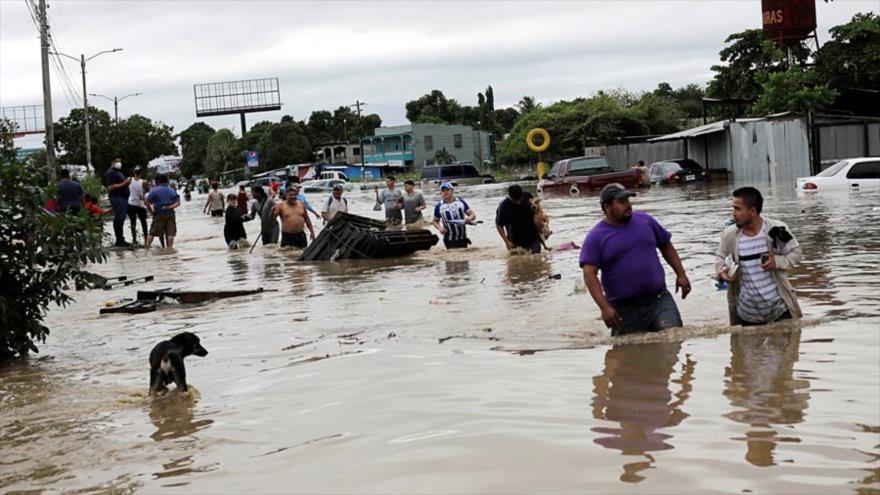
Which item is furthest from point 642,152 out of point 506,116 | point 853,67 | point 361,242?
point 506,116

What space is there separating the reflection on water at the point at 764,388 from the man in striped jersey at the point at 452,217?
1083cm

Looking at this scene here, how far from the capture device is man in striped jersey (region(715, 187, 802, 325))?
8.06m

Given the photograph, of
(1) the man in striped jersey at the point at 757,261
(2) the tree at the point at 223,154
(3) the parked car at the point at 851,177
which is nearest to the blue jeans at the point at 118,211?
(3) the parked car at the point at 851,177

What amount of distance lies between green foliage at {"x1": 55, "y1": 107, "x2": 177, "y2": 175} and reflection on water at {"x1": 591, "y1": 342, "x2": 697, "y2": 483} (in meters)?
77.2

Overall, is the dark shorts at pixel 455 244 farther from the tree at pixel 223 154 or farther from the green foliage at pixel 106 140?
the tree at pixel 223 154

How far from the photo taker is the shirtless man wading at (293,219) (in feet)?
70.1

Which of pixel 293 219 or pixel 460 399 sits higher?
pixel 293 219

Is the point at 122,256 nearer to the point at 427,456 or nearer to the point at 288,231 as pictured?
the point at 288,231

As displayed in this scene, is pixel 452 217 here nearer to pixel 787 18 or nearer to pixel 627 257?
pixel 627 257

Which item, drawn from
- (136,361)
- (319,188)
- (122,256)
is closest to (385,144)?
(319,188)

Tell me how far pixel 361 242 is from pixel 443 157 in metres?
78.5

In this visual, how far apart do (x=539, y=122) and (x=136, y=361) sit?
63820 mm

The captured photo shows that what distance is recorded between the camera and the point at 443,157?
9781 cm

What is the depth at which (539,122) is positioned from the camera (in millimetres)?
72688
